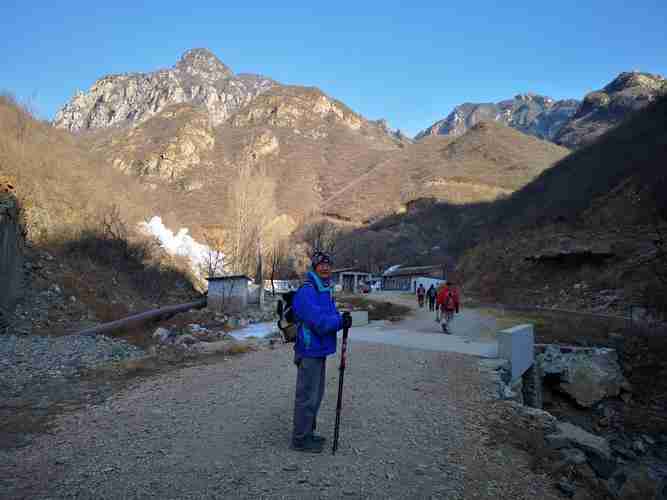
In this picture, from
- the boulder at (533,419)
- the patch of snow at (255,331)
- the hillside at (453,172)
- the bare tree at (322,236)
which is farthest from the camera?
the hillside at (453,172)

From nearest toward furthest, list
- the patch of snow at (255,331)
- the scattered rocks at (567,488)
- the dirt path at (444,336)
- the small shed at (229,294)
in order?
the scattered rocks at (567,488)
the dirt path at (444,336)
the patch of snow at (255,331)
the small shed at (229,294)

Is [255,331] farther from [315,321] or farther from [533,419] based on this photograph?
[315,321]

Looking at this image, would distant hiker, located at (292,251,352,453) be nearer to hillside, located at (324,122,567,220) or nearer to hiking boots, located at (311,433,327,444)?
hiking boots, located at (311,433,327,444)

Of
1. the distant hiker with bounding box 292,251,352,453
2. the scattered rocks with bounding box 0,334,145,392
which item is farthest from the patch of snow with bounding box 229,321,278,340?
the distant hiker with bounding box 292,251,352,453

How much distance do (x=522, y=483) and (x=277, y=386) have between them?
13.6 feet

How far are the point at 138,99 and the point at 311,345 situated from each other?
17713 cm

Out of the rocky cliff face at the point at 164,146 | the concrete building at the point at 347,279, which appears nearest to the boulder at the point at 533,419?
the concrete building at the point at 347,279

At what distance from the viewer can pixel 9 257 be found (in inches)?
496

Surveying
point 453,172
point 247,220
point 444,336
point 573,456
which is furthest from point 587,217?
point 453,172

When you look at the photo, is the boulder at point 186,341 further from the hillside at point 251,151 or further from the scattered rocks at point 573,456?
the hillside at point 251,151

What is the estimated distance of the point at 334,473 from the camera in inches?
154

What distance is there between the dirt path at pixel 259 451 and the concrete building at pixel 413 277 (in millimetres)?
47440

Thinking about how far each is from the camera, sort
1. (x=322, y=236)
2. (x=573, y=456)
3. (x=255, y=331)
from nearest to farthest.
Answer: (x=573, y=456), (x=255, y=331), (x=322, y=236)

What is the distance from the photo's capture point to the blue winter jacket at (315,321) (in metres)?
4.20
